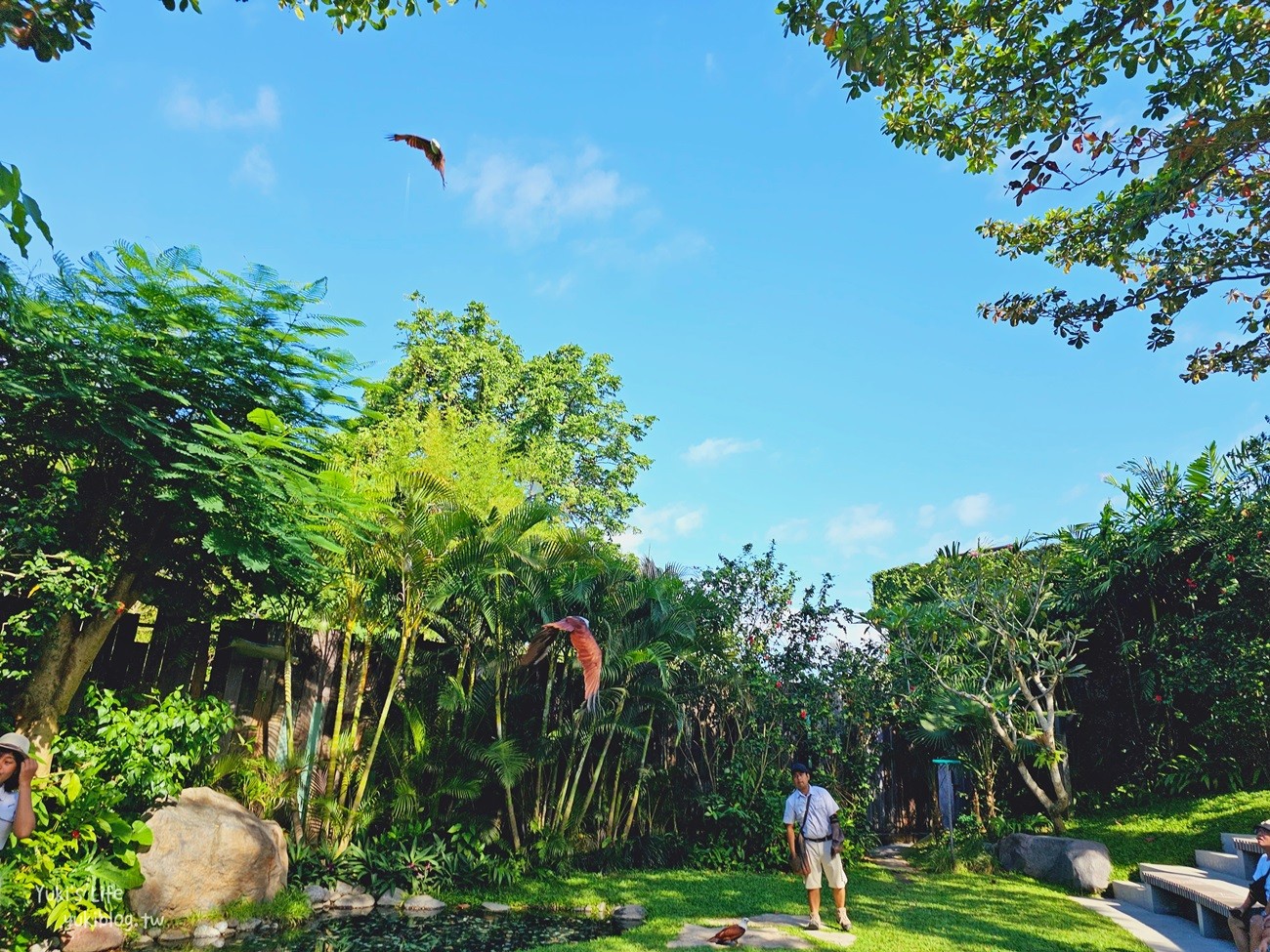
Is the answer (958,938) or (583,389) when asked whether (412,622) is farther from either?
(583,389)

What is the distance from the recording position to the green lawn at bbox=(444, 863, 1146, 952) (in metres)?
6.15

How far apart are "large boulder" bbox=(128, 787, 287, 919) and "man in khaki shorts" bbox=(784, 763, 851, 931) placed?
442 centimetres

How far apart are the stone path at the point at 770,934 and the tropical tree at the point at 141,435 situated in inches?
167

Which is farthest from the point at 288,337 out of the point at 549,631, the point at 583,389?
the point at 583,389

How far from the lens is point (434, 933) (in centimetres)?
645

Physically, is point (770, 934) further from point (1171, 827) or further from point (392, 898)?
point (1171, 827)

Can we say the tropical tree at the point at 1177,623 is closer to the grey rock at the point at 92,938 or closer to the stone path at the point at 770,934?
the stone path at the point at 770,934

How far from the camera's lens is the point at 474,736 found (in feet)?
29.5

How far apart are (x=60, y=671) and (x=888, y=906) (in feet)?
24.5

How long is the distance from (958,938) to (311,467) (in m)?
6.51

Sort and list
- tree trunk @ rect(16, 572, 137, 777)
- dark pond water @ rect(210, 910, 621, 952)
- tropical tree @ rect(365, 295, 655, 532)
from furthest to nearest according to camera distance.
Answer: tropical tree @ rect(365, 295, 655, 532), dark pond water @ rect(210, 910, 621, 952), tree trunk @ rect(16, 572, 137, 777)

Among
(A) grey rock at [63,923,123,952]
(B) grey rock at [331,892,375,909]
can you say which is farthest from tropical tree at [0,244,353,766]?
(B) grey rock at [331,892,375,909]

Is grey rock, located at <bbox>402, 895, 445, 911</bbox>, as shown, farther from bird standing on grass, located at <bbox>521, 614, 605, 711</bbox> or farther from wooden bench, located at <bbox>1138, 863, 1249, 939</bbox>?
wooden bench, located at <bbox>1138, 863, 1249, 939</bbox>

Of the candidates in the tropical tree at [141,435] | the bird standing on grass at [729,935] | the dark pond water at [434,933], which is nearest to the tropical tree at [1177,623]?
the bird standing on grass at [729,935]
